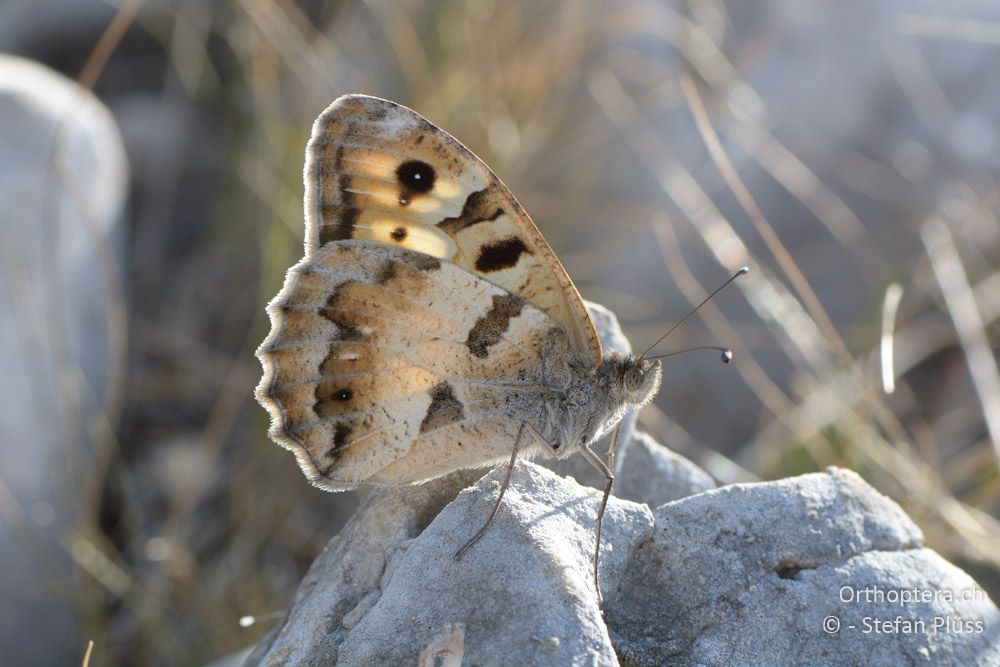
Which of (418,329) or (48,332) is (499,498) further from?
(48,332)

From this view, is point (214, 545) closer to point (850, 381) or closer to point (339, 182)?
point (339, 182)

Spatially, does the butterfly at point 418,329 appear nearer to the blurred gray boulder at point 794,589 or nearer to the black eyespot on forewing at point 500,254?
the black eyespot on forewing at point 500,254

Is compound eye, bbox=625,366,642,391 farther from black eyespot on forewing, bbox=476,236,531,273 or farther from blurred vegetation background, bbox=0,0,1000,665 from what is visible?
blurred vegetation background, bbox=0,0,1000,665

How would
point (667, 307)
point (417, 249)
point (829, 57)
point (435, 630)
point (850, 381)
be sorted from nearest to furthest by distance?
point (435, 630) → point (417, 249) → point (850, 381) → point (667, 307) → point (829, 57)

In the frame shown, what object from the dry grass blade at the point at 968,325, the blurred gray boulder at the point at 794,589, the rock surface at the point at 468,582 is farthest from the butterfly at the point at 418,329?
the dry grass blade at the point at 968,325

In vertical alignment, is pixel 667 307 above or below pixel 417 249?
below

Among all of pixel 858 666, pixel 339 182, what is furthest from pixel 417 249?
pixel 858 666

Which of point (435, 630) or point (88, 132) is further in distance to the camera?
point (88, 132)

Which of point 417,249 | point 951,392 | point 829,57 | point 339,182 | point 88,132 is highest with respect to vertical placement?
point 339,182
